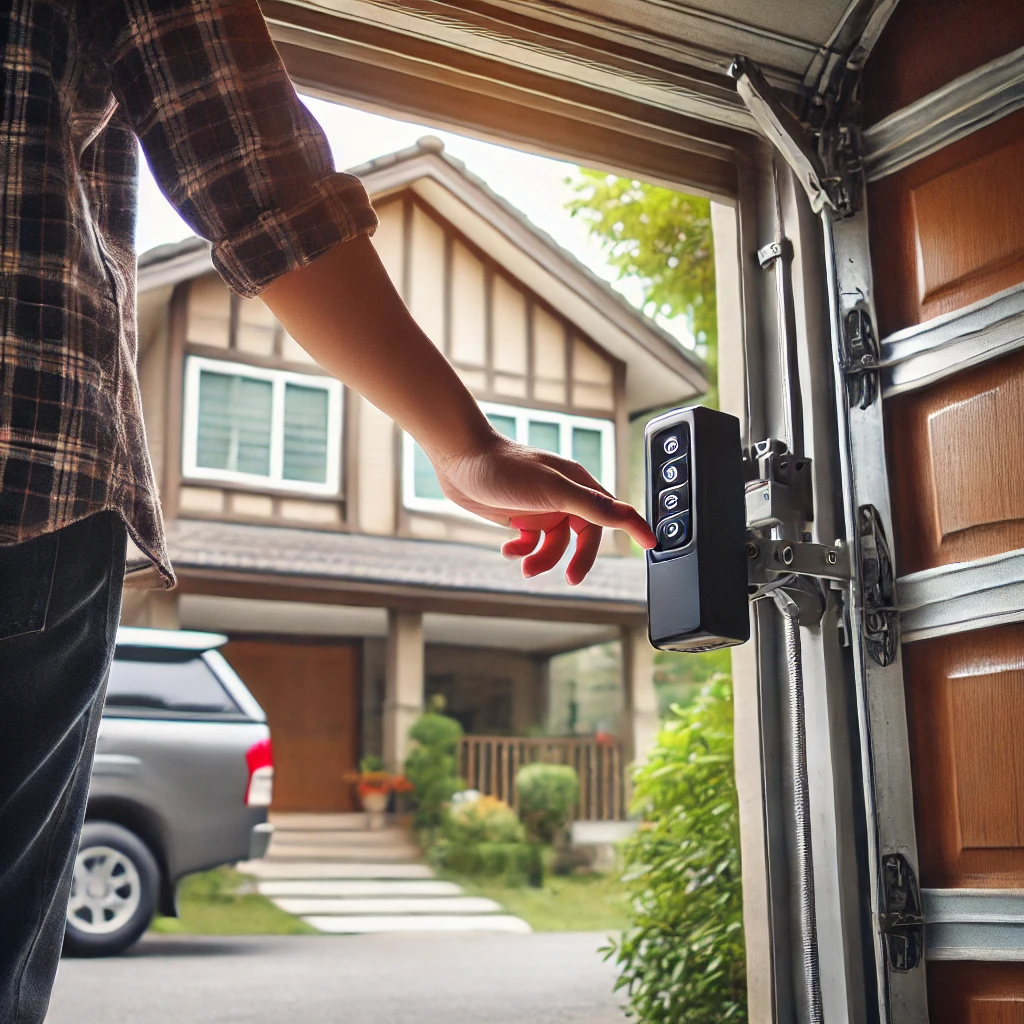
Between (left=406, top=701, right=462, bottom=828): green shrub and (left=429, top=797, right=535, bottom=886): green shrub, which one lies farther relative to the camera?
(left=406, top=701, right=462, bottom=828): green shrub

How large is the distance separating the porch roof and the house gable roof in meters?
1.64

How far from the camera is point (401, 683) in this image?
26.3 feet

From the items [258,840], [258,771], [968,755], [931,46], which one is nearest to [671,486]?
[968,755]

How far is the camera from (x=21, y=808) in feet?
1.57

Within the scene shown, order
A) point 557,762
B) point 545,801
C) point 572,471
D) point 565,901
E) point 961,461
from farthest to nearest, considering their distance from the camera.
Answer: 1. point 557,762
2. point 545,801
3. point 565,901
4. point 961,461
5. point 572,471

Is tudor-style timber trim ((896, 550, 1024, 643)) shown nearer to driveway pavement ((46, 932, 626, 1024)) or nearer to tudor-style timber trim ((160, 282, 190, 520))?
driveway pavement ((46, 932, 626, 1024))

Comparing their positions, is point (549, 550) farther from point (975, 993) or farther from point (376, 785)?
point (376, 785)

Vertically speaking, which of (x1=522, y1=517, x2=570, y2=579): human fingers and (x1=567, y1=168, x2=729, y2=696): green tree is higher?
(x1=567, y1=168, x2=729, y2=696): green tree

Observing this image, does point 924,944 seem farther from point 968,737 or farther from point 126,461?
point 126,461

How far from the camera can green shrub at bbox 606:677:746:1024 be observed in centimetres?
259

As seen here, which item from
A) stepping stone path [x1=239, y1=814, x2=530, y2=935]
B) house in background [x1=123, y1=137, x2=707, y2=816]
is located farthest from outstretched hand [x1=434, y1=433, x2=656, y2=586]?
house in background [x1=123, y1=137, x2=707, y2=816]

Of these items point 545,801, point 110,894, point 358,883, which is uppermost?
point 545,801

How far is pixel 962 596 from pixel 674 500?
54cm

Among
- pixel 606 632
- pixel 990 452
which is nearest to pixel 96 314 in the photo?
pixel 990 452
